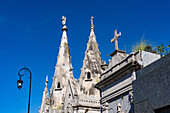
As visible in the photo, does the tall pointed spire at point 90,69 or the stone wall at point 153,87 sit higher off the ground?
the tall pointed spire at point 90,69

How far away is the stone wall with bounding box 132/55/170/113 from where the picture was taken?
18.9 feet

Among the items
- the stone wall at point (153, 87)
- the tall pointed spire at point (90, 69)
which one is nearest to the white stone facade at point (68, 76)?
the tall pointed spire at point (90, 69)

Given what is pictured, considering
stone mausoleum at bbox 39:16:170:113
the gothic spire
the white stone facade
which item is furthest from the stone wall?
the gothic spire

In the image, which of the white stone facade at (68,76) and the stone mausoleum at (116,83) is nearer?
the stone mausoleum at (116,83)

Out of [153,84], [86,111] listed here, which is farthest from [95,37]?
[153,84]

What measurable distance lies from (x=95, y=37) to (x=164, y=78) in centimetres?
2883

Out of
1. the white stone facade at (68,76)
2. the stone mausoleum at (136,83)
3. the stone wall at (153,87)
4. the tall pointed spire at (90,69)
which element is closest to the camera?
the stone wall at (153,87)

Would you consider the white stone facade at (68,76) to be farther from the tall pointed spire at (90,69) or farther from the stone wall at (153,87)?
the stone wall at (153,87)

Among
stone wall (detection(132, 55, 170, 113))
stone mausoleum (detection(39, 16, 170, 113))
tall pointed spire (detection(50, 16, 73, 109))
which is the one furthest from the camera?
tall pointed spire (detection(50, 16, 73, 109))

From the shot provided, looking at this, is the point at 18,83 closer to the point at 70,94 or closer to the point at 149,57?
the point at 149,57

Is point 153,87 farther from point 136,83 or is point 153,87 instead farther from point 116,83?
point 116,83

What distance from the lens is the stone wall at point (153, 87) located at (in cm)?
575

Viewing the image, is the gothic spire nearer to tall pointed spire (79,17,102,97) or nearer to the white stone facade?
the white stone facade

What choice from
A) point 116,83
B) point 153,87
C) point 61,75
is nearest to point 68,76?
point 61,75
